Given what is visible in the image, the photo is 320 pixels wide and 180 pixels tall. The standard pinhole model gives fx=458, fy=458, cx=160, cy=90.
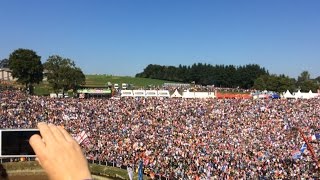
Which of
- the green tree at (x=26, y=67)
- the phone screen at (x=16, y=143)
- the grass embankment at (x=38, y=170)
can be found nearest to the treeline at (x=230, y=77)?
the green tree at (x=26, y=67)

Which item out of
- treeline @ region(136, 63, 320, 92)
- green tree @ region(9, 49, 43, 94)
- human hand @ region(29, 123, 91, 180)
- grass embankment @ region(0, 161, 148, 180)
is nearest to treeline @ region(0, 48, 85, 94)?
green tree @ region(9, 49, 43, 94)

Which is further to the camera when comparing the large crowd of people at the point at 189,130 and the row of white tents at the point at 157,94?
the row of white tents at the point at 157,94

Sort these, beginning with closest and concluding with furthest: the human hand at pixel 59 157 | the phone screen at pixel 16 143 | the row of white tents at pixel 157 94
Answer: the human hand at pixel 59 157 → the phone screen at pixel 16 143 → the row of white tents at pixel 157 94

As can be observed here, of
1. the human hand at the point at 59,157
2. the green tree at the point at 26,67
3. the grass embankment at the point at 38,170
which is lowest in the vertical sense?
the grass embankment at the point at 38,170

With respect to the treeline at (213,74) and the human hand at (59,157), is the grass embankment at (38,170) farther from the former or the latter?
the treeline at (213,74)

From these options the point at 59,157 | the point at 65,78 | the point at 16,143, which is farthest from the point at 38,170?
the point at 65,78

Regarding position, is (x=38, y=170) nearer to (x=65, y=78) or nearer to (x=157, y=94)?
(x=157, y=94)
